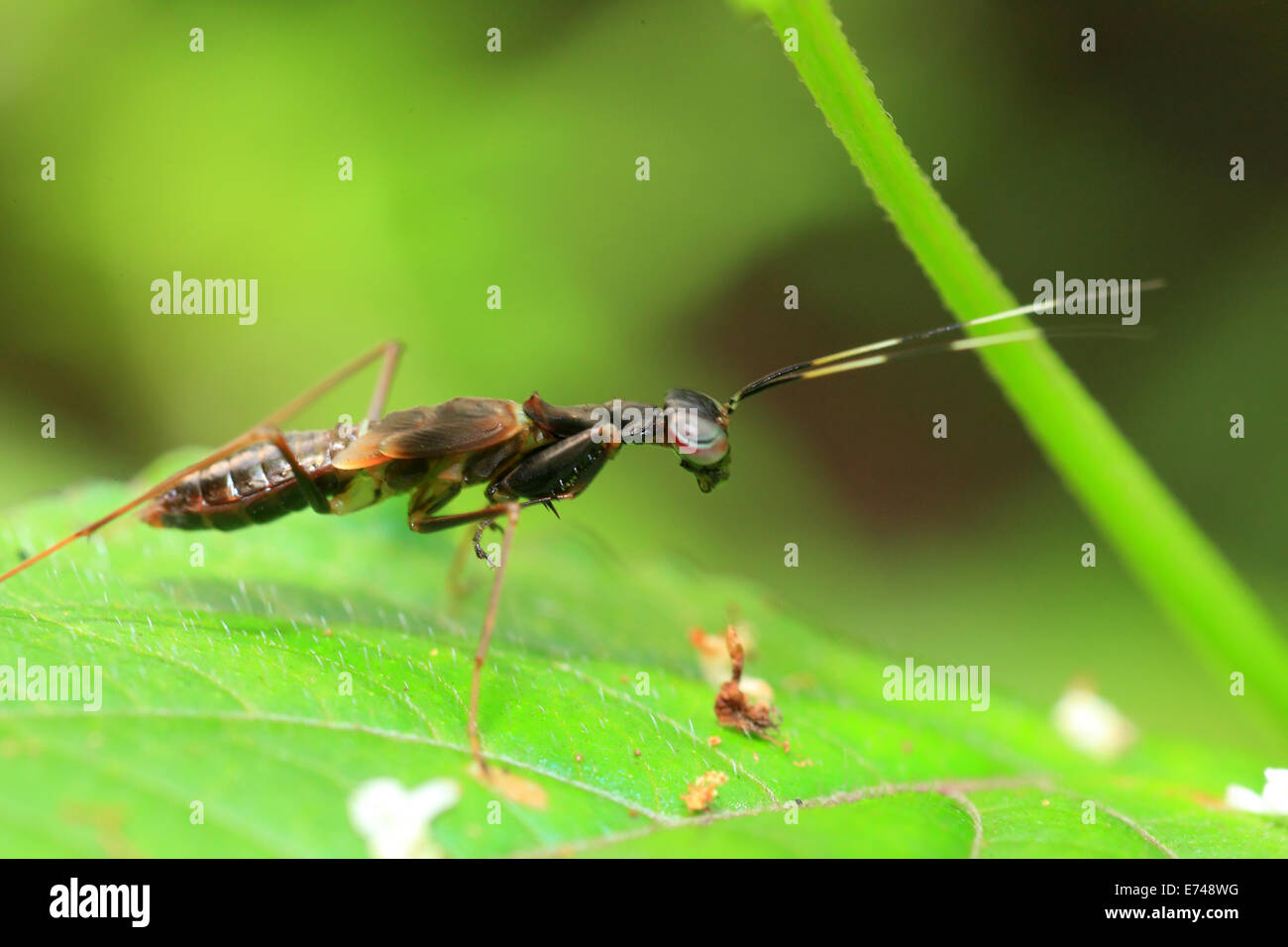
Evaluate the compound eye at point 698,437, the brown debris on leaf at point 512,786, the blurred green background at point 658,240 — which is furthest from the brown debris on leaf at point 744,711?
the blurred green background at point 658,240

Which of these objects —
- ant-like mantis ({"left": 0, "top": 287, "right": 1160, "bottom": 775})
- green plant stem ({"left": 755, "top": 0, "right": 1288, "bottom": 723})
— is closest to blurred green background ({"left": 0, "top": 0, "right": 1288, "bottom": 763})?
ant-like mantis ({"left": 0, "top": 287, "right": 1160, "bottom": 775})

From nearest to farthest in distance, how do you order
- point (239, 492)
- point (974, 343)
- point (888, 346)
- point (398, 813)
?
1. point (398, 813)
2. point (974, 343)
3. point (888, 346)
4. point (239, 492)

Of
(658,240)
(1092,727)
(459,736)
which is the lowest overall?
(1092,727)

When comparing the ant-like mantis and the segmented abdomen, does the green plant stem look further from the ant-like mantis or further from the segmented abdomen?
the segmented abdomen

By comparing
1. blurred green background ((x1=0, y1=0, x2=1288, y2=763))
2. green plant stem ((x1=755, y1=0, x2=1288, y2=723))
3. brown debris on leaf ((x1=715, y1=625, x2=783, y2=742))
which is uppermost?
blurred green background ((x1=0, y1=0, x2=1288, y2=763))

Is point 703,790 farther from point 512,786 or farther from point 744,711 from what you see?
point 744,711

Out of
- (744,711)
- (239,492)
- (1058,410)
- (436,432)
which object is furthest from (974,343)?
(239,492)
